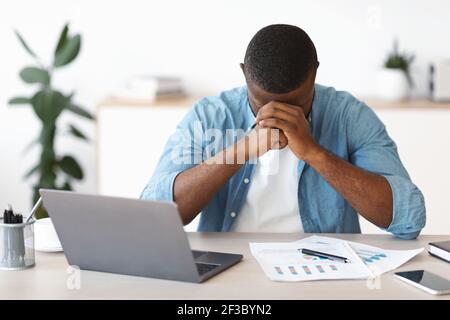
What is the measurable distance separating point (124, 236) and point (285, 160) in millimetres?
721

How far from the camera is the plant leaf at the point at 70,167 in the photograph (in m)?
3.78

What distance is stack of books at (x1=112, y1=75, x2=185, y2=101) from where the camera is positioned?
3666 millimetres

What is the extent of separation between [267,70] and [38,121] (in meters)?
2.32

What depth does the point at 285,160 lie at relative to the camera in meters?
2.19

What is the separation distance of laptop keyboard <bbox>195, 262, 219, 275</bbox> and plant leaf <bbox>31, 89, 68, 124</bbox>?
209cm

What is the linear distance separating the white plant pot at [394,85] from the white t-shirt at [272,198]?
163cm

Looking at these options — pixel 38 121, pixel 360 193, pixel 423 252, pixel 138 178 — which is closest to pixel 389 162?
pixel 360 193

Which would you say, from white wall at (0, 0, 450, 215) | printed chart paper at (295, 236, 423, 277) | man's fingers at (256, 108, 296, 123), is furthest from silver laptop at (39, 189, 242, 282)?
white wall at (0, 0, 450, 215)

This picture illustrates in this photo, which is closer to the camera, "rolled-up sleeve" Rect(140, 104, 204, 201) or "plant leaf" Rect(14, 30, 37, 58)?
"rolled-up sleeve" Rect(140, 104, 204, 201)

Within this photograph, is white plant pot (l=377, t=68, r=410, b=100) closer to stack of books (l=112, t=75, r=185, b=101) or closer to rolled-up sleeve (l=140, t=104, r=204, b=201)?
stack of books (l=112, t=75, r=185, b=101)

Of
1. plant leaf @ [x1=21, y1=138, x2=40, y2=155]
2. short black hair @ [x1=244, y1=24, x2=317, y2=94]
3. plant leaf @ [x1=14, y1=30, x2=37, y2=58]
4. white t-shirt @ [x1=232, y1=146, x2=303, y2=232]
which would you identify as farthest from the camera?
plant leaf @ [x1=21, y1=138, x2=40, y2=155]

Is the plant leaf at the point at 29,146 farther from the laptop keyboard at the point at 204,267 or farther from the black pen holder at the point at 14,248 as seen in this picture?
the laptop keyboard at the point at 204,267

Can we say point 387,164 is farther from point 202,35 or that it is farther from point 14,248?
point 202,35
